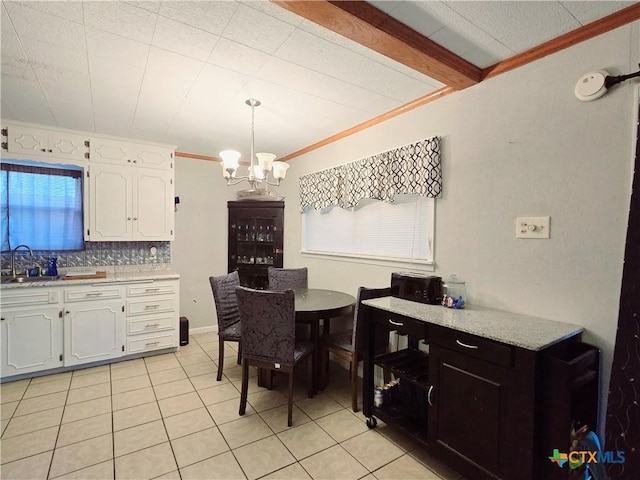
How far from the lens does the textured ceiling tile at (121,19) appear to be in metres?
1.53

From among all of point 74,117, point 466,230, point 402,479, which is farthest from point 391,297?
point 74,117

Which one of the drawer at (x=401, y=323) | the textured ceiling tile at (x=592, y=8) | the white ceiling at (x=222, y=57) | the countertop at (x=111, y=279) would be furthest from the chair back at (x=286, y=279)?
the textured ceiling tile at (x=592, y=8)

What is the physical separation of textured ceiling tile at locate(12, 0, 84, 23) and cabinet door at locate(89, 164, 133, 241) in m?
2.15

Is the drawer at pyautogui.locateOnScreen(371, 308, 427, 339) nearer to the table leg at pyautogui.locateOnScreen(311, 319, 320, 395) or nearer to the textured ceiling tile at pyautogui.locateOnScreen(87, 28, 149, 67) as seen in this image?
the table leg at pyautogui.locateOnScreen(311, 319, 320, 395)

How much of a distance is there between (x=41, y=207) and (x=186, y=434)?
2.97 metres

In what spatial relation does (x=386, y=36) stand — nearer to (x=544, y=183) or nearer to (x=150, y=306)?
(x=544, y=183)

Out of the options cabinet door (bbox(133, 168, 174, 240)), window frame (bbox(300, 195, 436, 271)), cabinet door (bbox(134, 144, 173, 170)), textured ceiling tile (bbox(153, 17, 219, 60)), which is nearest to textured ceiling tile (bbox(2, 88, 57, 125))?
cabinet door (bbox(134, 144, 173, 170))

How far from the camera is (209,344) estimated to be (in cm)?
389

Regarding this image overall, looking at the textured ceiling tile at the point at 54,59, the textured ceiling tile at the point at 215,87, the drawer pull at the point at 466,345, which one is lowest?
the drawer pull at the point at 466,345

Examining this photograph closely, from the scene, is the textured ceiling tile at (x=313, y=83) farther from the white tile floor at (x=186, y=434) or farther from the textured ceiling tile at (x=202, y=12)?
the white tile floor at (x=186, y=434)

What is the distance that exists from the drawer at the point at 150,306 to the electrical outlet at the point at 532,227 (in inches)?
137

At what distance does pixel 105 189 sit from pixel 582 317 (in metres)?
4.34

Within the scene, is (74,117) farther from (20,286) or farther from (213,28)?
(213,28)

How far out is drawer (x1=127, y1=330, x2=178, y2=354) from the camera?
3.33 meters
